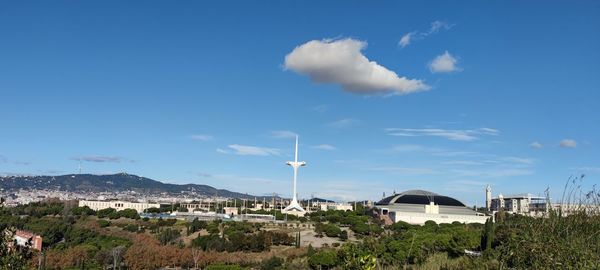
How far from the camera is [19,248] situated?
7.35 m

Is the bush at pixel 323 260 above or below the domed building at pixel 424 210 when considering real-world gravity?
below

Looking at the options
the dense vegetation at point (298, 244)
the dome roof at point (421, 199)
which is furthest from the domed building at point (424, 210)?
the dense vegetation at point (298, 244)

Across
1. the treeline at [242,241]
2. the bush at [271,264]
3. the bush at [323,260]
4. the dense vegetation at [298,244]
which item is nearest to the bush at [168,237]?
the dense vegetation at [298,244]

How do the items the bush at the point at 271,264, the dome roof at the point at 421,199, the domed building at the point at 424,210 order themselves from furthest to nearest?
the dome roof at the point at 421,199
the domed building at the point at 424,210
the bush at the point at 271,264

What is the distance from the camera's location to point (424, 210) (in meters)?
89.9

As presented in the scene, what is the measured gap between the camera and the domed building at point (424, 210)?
8306 centimetres

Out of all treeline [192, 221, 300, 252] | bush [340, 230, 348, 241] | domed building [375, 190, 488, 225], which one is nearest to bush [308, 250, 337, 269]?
treeline [192, 221, 300, 252]

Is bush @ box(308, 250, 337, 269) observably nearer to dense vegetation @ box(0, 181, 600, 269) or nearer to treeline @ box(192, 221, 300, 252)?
dense vegetation @ box(0, 181, 600, 269)

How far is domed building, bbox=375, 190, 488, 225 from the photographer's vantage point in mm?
83062

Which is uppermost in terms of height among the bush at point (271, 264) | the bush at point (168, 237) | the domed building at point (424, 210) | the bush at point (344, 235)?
the domed building at point (424, 210)

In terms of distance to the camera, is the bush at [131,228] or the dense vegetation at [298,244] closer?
the dense vegetation at [298,244]

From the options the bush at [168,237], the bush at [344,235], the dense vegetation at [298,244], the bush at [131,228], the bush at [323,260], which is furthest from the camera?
the bush at [131,228]

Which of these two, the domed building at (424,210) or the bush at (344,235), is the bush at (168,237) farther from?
the domed building at (424,210)

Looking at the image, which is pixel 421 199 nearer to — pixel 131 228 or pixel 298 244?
pixel 298 244
